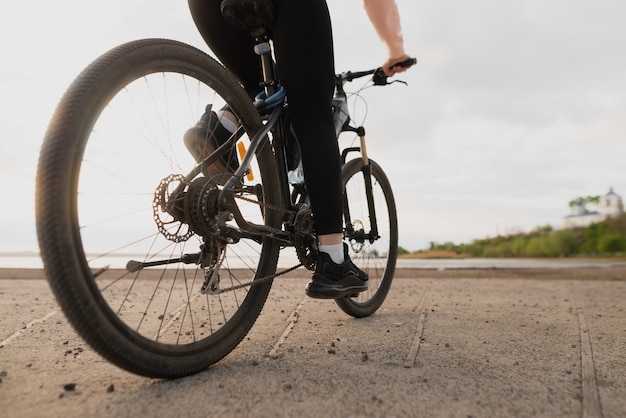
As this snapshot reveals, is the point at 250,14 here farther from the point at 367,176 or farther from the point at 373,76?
the point at 367,176

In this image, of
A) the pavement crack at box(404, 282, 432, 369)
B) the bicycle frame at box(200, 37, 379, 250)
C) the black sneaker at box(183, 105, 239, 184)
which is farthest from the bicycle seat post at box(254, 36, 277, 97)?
the pavement crack at box(404, 282, 432, 369)

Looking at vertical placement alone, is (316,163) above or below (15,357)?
above

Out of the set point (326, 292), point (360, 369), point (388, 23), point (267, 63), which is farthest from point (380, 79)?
point (360, 369)

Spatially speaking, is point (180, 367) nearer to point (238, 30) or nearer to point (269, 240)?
point (269, 240)

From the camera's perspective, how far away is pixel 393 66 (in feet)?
→ 8.49

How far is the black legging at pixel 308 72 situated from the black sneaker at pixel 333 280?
0.12 meters

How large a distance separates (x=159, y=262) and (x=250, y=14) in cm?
89

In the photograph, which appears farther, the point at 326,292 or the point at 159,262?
the point at 326,292

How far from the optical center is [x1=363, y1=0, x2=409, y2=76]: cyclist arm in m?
2.21

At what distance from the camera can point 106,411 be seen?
4.20 feet

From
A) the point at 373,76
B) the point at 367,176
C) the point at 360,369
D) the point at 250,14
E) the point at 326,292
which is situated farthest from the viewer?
the point at 367,176

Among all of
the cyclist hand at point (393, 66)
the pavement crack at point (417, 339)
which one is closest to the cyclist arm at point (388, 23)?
the cyclist hand at point (393, 66)

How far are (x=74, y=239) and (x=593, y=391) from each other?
139 centimetres

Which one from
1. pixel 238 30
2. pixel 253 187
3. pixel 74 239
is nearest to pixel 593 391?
pixel 253 187
